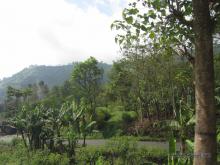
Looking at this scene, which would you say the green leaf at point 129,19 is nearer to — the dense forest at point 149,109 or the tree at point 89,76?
the dense forest at point 149,109

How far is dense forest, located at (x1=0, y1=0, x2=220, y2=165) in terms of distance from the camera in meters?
2.72

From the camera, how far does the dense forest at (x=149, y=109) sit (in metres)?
2.72

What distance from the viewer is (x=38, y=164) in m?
9.24

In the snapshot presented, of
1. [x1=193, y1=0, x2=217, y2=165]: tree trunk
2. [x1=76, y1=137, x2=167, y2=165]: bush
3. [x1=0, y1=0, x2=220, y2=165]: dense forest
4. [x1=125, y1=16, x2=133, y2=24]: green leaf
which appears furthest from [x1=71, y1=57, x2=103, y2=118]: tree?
[x1=193, y1=0, x2=217, y2=165]: tree trunk

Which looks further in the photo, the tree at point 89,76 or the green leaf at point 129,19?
the tree at point 89,76

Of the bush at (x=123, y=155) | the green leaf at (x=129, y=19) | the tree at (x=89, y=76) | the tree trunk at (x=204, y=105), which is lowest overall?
the bush at (x=123, y=155)

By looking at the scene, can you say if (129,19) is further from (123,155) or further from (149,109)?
(149,109)

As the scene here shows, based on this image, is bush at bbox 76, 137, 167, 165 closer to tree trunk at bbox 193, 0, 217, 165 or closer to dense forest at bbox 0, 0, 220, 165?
dense forest at bbox 0, 0, 220, 165

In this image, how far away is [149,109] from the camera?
27.2 m

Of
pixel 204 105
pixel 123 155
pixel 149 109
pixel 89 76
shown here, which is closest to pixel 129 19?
pixel 204 105

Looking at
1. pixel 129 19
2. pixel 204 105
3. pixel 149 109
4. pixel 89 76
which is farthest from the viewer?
pixel 89 76

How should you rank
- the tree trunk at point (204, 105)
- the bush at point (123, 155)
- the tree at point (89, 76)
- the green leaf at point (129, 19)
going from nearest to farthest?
the tree trunk at point (204, 105)
the green leaf at point (129, 19)
the bush at point (123, 155)
the tree at point (89, 76)

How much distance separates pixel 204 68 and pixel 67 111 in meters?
13.7

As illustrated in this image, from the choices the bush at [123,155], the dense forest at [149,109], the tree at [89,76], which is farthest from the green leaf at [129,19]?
the tree at [89,76]
